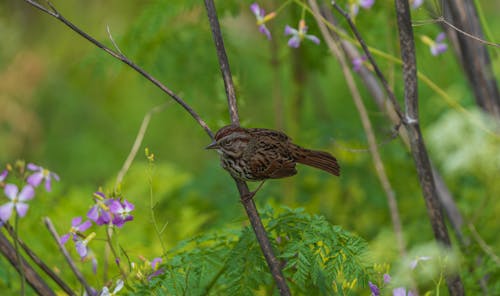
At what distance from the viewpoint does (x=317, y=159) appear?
321 cm

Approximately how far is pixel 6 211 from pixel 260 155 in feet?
3.55

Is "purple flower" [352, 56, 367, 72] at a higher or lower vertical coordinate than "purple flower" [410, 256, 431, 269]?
higher

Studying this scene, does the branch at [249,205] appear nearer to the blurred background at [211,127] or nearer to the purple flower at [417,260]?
the blurred background at [211,127]

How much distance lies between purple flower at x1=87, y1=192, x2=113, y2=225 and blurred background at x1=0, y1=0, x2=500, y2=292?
0.14 meters

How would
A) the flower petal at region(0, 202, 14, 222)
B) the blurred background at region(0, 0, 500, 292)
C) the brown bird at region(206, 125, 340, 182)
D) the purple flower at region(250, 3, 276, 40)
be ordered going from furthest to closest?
the blurred background at region(0, 0, 500, 292) < the purple flower at region(250, 3, 276, 40) < the brown bird at region(206, 125, 340, 182) < the flower petal at region(0, 202, 14, 222)

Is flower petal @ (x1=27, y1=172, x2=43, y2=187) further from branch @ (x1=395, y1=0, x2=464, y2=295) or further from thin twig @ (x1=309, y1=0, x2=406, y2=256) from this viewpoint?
branch @ (x1=395, y1=0, x2=464, y2=295)

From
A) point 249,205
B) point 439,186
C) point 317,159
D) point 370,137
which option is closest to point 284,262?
point 249,205

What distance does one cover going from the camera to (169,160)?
705cm

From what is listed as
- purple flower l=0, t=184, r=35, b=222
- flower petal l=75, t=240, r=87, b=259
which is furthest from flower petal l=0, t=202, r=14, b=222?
flower petal l=75, t=240, r=87, b=259

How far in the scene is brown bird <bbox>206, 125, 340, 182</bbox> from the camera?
2.75 m

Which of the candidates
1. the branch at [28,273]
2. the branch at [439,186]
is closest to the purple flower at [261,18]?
the branch at [439,186]

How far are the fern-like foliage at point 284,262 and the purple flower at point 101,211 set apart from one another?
0.26 meters

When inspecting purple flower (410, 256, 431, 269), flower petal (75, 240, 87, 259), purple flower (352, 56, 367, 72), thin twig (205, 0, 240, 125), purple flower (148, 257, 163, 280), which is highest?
purple flower (352, 56, 367, 72)

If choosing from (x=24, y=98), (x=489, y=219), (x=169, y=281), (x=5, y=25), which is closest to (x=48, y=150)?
(x=24, y=98)
